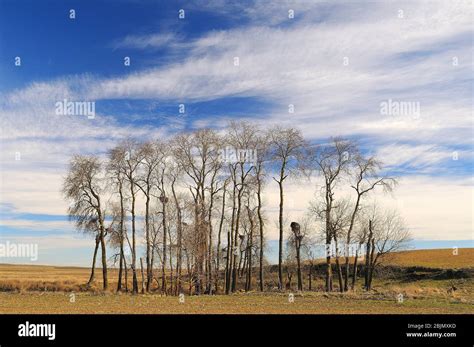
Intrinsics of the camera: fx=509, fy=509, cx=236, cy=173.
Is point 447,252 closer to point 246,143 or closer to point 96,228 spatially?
point 246,143

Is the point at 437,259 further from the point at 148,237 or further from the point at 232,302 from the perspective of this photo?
the point at 232,302

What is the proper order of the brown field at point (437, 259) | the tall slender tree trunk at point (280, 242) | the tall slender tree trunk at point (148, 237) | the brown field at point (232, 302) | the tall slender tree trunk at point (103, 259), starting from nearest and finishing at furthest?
the brown field at point (232, 302), the tall slender tree trunk at point (280, 242), the tall slender tree trunk at point (148, 237), the tall slender tree trunk at point (103, 259), the brown field at point (437, 259)

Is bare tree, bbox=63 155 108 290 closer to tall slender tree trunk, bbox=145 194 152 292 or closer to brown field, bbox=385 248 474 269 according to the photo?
tall slender tree trunk, bbox=145 194 152 292

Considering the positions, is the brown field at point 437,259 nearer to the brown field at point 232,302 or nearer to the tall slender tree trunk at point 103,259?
the brown field at point 232,302

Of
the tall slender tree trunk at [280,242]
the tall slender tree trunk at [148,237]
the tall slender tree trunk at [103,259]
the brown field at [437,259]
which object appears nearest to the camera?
the tall slender tree trunk at [280,242]

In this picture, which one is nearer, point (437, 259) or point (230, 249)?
point (230, 249)

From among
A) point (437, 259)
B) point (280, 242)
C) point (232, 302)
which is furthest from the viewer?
point (437, 259)

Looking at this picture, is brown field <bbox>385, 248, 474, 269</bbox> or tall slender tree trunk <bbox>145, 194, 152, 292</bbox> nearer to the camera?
tall slender tree trunk <bbox>145, 194, 152, 292</bbox>

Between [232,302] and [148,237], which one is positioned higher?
[148,237]

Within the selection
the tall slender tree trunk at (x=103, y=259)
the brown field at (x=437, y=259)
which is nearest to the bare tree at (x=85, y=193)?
the tall slender tree trunk at (x=103, y=259)

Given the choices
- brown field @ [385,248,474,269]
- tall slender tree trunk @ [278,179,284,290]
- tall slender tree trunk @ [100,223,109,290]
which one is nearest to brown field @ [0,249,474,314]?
tall slender tree trunk @ [100,223,109,290]

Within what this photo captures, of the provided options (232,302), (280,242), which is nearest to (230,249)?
(280,242)

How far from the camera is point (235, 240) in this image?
50.2m
